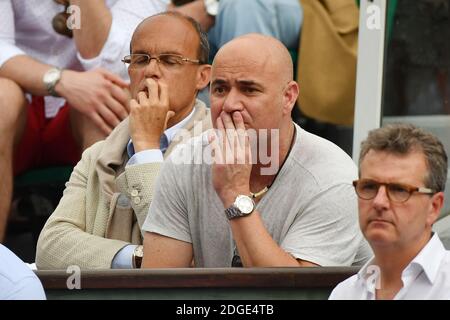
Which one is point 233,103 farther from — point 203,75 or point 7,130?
point 7,130

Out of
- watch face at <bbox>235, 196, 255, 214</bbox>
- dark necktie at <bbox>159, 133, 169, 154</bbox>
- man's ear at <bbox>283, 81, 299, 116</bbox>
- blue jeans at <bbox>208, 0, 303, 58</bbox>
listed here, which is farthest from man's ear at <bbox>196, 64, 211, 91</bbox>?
watch face at <bbox>235, 196, 255, 214</bbox>

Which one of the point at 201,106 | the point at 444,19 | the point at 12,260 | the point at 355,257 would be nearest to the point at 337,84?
the point at 444,19

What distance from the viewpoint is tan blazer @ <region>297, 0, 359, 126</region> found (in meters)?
5.70

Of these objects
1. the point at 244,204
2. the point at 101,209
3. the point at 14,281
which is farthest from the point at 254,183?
the point at 14,281

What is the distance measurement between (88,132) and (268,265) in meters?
1.67

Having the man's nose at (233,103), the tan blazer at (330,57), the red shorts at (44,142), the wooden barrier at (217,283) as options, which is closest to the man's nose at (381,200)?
the wooden barrier at (217,283)

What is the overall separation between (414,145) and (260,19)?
2105mm

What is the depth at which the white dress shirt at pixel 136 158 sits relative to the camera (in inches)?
180

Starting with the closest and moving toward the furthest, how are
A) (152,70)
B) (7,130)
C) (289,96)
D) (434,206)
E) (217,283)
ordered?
1. (434,206)
2. (217,283)
3. (289,96)
4. (152,70)
5. (7,130)

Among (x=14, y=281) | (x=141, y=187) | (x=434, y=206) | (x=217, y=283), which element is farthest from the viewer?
(x=141, y=187)

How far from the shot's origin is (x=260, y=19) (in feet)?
18.6

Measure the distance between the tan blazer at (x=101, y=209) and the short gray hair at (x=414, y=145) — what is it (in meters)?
1.20

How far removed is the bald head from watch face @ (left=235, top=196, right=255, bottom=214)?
1.62 feet

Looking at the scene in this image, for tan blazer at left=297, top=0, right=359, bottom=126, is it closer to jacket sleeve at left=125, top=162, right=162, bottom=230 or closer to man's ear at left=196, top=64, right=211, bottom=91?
man's ear at left=196, top=64, right=211, bottom=91
